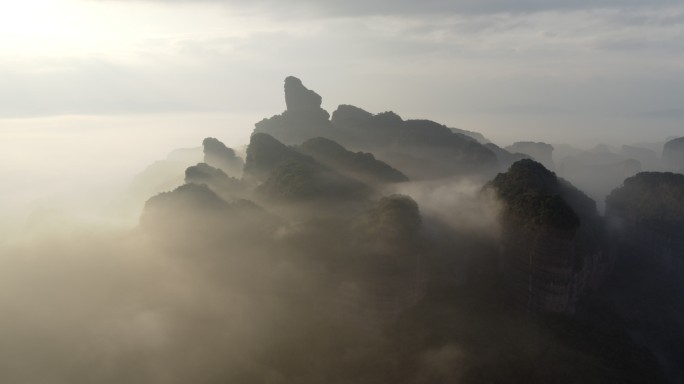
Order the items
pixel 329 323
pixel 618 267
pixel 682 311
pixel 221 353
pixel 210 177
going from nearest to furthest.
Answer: pixel 221 353 < pixel 329 323 < pixel 682 311 < pixel 618 267 < pixel 210 177

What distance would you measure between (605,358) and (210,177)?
96.7 meters

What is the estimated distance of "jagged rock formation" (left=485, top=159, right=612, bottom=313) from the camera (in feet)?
236

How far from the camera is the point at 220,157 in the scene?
162 meters

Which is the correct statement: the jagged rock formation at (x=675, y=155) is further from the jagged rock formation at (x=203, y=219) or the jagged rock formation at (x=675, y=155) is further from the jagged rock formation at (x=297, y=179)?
the jagged rock formation at (x=203, y=219)

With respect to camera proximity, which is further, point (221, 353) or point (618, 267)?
point (618, 267)

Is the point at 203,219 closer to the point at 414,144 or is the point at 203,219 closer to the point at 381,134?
the point at 414,144

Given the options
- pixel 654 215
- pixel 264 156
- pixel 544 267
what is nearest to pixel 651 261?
pixel 654 215

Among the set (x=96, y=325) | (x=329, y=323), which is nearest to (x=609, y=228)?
(x=329, y=323)

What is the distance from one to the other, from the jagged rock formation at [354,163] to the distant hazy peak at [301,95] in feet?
138

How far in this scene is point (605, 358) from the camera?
230 ft

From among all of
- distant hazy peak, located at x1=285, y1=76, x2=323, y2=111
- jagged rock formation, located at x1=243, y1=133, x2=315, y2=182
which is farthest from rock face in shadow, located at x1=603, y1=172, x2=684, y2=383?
distant hazy peak, located at x1=285, y1=76, x2=323, y2=111

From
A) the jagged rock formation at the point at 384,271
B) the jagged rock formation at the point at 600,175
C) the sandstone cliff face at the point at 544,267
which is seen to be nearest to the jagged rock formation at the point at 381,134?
the jagged rock formation at the point at 600,175

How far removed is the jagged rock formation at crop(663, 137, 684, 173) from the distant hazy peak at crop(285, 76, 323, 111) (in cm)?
14300

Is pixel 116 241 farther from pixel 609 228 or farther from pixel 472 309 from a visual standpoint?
pixel 609 228
